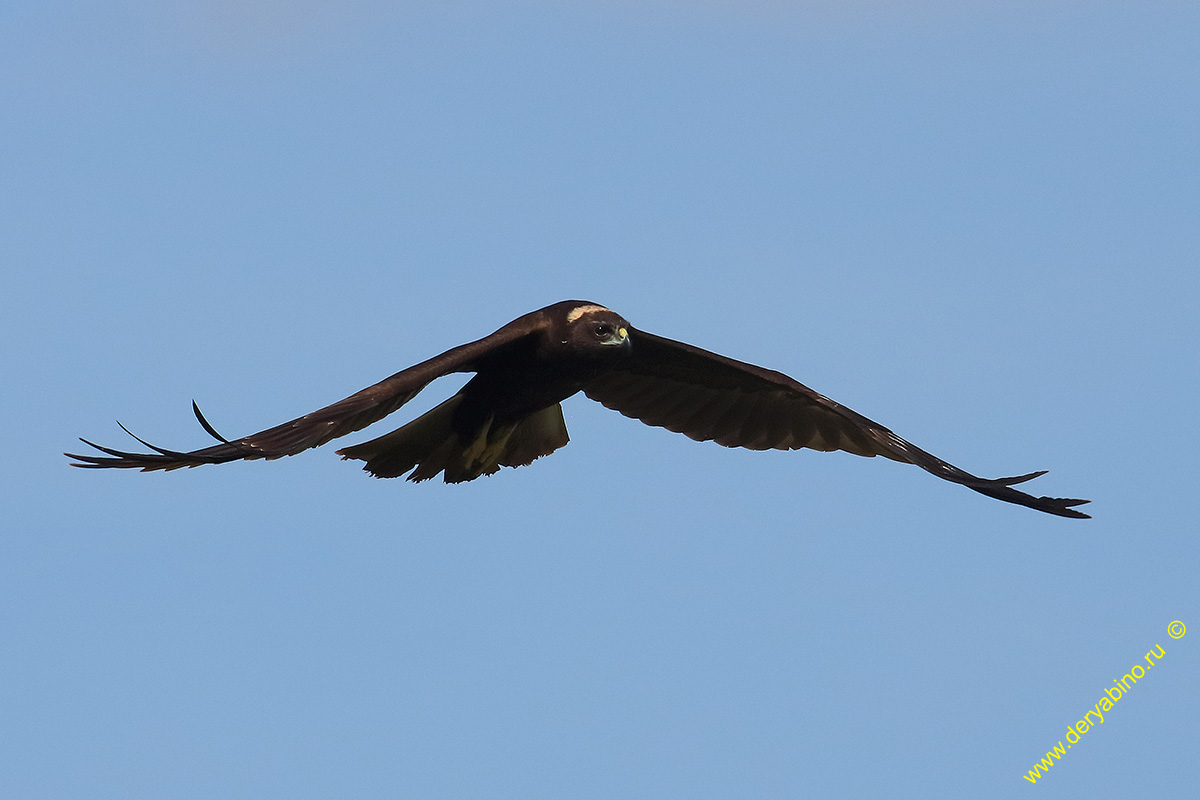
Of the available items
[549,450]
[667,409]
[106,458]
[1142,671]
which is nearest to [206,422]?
[106,458]

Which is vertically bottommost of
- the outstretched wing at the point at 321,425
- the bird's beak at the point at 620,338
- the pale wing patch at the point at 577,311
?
the outstretched wing at the point at 321,425

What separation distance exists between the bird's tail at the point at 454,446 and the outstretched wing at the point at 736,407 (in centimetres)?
64

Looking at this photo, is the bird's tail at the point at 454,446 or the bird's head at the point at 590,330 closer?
the bird's head at the point at 590,330

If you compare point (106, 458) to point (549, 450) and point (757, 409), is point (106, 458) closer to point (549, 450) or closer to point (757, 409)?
point (549, 450)

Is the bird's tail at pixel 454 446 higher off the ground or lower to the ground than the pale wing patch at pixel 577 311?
lower

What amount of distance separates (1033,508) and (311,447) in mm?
4845

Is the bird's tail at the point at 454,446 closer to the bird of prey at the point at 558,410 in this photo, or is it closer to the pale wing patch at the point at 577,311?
the bird of prey at the point at 558,410

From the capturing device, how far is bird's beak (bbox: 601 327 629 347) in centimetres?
1015

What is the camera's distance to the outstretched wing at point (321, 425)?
8195 millimetres

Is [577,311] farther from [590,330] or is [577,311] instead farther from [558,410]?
[558,410]

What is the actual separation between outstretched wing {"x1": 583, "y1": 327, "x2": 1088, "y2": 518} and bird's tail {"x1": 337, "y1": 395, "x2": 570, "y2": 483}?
2.11ft


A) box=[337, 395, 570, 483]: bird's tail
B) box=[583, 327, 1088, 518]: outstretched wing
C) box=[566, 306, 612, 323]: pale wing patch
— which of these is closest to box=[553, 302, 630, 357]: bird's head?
box=[566, 306, 612, 323]: pale wing patch

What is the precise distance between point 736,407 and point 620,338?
1895 mm

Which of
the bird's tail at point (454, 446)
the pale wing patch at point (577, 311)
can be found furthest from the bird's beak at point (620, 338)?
the bird's tail at point (454, 446)
